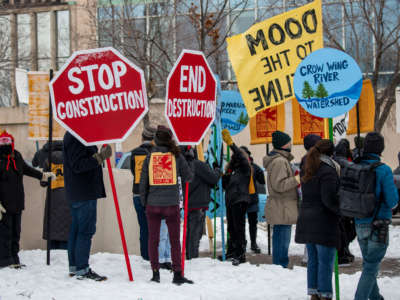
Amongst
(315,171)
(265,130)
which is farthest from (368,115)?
(315,171)

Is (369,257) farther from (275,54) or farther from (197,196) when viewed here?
(275,54)

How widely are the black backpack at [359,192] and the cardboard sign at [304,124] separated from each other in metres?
4.96

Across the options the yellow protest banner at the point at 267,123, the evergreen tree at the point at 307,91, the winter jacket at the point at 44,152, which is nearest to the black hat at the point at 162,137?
the evergreen tree at the point at 307,91

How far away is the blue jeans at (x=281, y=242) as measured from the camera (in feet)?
28.2

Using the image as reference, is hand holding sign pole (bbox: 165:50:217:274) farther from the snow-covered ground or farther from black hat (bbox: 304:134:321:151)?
black hat (bbox: 304:134:321:151)

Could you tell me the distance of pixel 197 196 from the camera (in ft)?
30.2

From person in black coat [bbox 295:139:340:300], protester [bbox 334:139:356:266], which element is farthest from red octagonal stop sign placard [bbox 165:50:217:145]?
person in black coat [bbox 295:139:340:300]

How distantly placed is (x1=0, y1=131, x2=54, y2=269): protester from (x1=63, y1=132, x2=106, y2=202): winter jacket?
132 cm

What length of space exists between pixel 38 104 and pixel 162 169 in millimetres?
3119

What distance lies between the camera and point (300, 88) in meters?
7.25

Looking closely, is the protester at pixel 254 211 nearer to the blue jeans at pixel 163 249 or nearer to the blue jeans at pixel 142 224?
the blue jeans at pixel 142 224

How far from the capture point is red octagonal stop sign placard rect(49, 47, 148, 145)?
716 centimetres

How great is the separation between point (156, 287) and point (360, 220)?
93.5 inches

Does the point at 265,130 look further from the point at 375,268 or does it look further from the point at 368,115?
the point at 375,268
